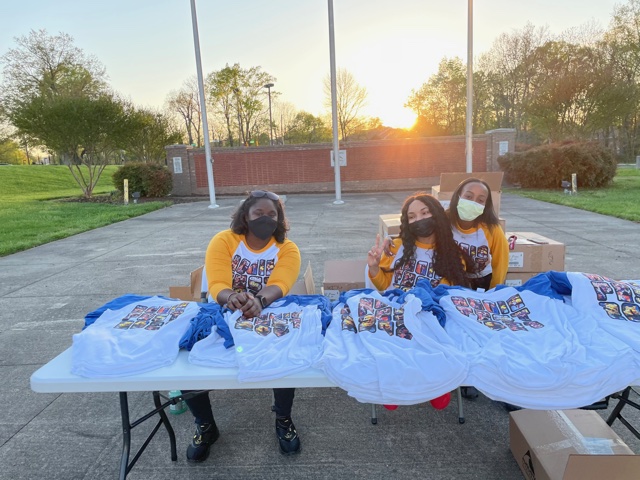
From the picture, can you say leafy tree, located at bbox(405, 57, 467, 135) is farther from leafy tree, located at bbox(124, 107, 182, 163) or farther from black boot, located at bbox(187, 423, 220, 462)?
black boot, located at bbox(187, 423, 220, 462)

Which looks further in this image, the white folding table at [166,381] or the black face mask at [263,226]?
the black face mask at [263,226]

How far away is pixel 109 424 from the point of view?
8.91ft

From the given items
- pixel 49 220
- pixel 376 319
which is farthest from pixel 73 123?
pixel 376 319

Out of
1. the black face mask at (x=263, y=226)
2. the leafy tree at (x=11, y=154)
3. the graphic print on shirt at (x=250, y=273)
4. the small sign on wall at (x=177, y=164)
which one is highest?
the leafy tree at (x=11, y=154)

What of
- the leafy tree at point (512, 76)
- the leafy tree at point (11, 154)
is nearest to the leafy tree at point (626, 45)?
the leafy tree at point (512, 76)

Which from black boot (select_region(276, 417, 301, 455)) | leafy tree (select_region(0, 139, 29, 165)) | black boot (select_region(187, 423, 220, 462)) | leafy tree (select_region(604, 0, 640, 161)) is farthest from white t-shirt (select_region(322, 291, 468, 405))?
leafy tree (select_region(0, 139, 29, 165))

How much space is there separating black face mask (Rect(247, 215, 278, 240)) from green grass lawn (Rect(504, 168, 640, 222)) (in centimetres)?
969

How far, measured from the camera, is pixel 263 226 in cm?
267

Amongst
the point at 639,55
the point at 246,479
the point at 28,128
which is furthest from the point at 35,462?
the point at 639,55

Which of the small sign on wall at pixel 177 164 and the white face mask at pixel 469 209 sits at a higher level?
the small sign on wall at pixel 177 164

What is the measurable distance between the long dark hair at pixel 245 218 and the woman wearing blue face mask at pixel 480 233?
4.02ft

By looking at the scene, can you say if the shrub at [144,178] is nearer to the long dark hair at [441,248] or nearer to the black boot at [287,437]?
the long dark hair at [441,248]

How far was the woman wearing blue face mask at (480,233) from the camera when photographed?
3.00m

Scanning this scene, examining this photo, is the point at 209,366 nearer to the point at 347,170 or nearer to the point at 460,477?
the point at 460,477
